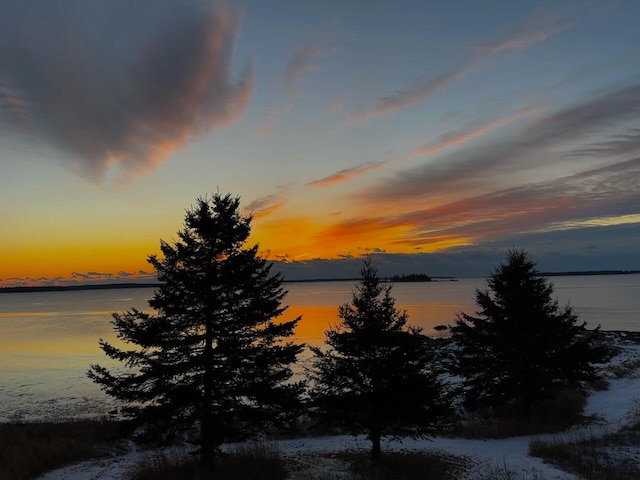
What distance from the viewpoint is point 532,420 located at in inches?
765

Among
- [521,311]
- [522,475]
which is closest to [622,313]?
[521,311]

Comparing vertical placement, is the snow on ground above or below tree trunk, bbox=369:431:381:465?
below

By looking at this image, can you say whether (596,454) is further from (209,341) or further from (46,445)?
(46,445)

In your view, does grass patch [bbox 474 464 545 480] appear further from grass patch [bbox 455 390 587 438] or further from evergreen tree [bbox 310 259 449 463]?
grass patch [bbox 455 390 587 438]

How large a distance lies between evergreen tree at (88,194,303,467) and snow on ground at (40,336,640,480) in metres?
2.21

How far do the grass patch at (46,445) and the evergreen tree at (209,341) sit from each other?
2.25m

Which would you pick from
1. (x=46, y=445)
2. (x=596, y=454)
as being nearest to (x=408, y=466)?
(x=596, y=454)

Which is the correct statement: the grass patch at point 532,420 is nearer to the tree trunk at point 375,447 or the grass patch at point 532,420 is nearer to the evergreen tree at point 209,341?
the tree trunk at point 375,447

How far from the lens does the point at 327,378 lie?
14.8 metres

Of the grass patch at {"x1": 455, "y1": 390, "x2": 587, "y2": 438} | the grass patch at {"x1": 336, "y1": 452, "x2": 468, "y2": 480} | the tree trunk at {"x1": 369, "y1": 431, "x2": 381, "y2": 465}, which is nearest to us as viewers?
the grass patch at {"x1": 336, "y1": 452, "x2": 468, "y2": 480}

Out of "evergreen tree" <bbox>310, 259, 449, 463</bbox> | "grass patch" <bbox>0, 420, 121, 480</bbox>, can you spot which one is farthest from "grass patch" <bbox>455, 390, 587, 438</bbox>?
"grass patch" <bbox>0, 420, 121, 480</bbox>

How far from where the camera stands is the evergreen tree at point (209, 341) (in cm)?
1395

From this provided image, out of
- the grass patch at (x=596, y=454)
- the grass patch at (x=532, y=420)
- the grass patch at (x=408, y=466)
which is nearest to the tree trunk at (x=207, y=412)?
the grass patch at (x=408, y=466)

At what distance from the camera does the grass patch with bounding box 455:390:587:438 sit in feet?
59.8
